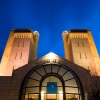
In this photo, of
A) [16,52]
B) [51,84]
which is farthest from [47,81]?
[16,52]

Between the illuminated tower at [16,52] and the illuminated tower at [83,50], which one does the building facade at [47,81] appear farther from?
the illuminated tower at [83,50]

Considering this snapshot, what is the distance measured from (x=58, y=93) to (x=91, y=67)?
597 inches

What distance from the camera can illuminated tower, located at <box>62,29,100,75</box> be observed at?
30.8m

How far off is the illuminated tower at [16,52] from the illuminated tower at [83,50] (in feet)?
39.2

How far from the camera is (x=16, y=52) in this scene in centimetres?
3272

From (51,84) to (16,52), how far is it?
17521 millimetres

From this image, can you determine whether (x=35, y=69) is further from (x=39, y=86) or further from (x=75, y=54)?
(x=75, y=54)

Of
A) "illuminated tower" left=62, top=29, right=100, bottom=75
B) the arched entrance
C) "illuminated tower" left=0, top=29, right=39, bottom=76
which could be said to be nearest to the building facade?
the arched entrance

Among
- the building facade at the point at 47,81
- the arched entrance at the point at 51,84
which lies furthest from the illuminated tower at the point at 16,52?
the arched entrance at the point at 51,84

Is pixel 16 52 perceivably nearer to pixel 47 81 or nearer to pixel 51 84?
pixel 47 81

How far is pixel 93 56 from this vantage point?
32.4 meters

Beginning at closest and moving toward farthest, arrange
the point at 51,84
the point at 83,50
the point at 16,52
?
1. the point at 51,84
2. the point at 16,52
3. the point at 83,50

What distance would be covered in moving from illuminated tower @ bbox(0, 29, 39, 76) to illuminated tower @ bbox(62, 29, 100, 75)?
11.9 metres

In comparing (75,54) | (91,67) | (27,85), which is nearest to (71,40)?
(75,54)
